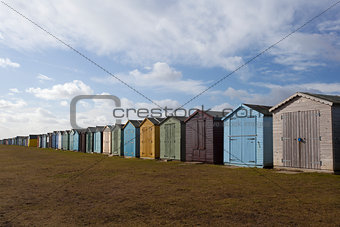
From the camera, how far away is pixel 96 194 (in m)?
9.79

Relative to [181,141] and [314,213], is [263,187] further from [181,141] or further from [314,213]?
[181,141]

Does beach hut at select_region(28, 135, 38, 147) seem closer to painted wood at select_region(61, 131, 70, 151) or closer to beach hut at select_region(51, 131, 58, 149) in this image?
beach hut at select_region(51, 131, 58, 149)

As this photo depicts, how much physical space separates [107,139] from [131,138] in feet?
28.2

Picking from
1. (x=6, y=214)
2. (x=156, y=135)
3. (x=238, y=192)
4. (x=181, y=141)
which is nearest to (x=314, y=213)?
(x=238, y=192)

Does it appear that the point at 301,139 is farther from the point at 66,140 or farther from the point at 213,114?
the point at 66,140

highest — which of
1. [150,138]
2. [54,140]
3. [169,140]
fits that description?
[150,138]

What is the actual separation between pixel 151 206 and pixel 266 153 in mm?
11700

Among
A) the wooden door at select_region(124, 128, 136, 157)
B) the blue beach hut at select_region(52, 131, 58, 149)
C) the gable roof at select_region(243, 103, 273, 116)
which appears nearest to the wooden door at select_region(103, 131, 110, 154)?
the wooden door at select_region(124, 128, 136, 157)

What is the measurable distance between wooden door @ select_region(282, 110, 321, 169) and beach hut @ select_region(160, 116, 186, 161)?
31.2 ft

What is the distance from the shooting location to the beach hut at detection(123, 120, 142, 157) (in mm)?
30875

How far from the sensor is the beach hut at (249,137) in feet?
58.6

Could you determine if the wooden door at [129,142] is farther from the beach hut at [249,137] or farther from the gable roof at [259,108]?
the gable roof at [259,108]

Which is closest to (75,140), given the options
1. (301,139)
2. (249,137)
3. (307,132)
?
(249,137)

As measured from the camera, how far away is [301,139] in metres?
15.7
